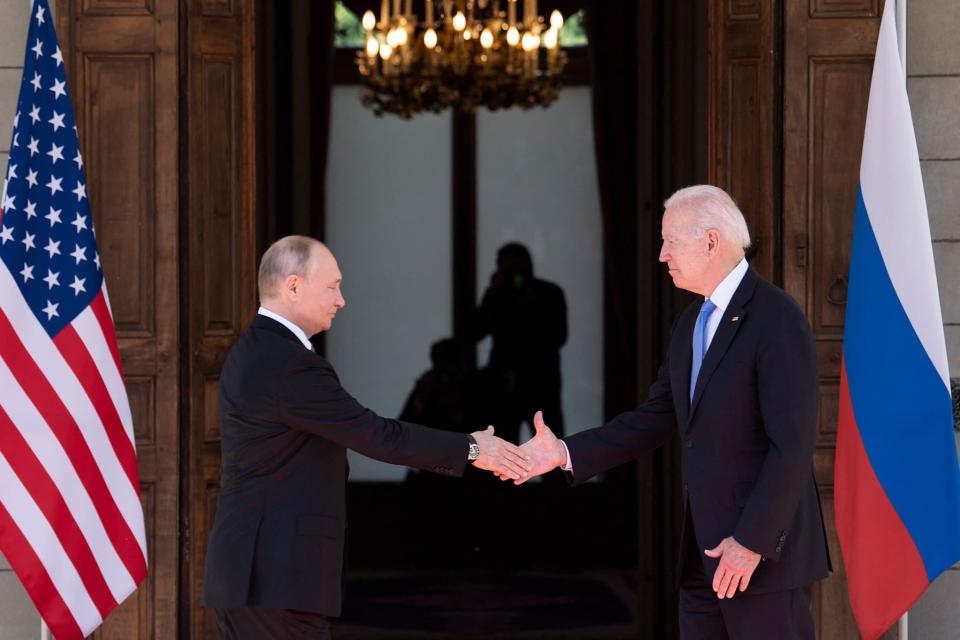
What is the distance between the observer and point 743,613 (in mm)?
3648

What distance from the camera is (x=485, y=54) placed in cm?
763

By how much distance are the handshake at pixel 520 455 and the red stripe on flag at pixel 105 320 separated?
4.22 ft

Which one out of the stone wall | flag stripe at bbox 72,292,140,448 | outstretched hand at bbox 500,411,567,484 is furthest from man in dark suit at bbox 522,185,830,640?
flag stripe at bbox 72,292,140,448

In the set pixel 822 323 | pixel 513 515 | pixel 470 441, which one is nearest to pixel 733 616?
pixel 470 441

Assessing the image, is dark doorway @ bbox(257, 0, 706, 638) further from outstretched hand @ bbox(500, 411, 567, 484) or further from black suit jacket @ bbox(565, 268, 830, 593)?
Answer: black suit jacket @ bbox(565, 268, 830, 593)

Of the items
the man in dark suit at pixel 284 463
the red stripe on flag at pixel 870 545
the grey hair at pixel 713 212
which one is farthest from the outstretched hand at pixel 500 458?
the red stripe on flag at pixel 870 545

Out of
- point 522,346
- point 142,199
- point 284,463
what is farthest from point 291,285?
point 522,346

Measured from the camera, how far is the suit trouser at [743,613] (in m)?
3.64

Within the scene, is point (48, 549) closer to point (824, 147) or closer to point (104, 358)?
point (104, 358)

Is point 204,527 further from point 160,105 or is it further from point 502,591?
point 502,591

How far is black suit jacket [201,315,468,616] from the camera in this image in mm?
3619

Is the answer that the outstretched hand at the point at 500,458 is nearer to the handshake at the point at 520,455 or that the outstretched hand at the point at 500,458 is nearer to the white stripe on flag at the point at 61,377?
the handshake at the point at 520,455

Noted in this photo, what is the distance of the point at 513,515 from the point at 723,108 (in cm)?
432

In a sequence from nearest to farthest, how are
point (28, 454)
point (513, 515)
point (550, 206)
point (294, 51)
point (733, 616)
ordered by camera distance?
1. point (733, 616)
2. point (28, 454)
3. point (294, 51)
4. point (513, 515)
5. point (550, 206)
